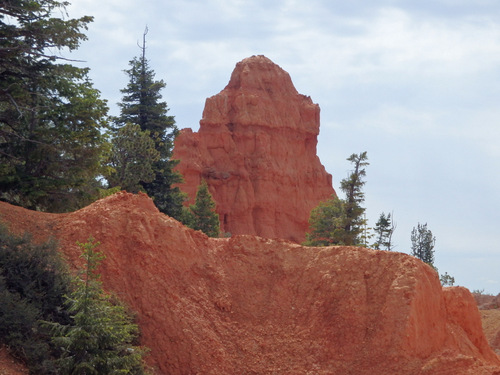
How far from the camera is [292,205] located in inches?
2628

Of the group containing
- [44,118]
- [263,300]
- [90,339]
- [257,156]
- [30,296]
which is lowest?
[90,339]

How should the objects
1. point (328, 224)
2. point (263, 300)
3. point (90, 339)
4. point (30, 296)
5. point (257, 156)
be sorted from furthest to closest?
point (257, 156) < point (328, 224) < point (263, 300) < point (30, 296) < point (90, 339)

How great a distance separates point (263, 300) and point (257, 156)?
164 feet

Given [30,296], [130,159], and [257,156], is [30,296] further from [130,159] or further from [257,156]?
[257,156]

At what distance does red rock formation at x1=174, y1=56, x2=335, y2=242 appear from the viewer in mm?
64875

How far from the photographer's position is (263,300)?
17375 mm

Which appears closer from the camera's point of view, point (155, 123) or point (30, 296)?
point (30, 296)

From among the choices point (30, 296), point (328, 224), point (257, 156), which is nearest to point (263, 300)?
point (30, 296)

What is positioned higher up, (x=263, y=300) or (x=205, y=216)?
(x=205, y=216)

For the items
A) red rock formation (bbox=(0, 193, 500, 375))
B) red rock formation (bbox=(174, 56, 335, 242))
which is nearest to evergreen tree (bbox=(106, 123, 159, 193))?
red rock formation (bbox=(0, 193, 500, 375))

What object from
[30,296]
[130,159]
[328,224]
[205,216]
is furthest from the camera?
[328,224]

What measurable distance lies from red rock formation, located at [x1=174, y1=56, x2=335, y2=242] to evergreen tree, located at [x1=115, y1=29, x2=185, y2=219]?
72.9 ft

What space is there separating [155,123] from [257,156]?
1140 inches

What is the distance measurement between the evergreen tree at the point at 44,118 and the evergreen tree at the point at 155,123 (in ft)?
46.9
